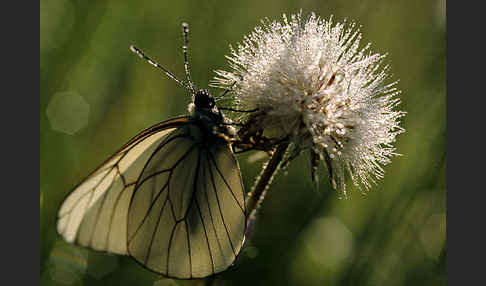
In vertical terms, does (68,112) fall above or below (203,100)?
below

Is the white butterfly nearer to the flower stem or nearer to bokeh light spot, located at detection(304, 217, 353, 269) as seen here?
the flower stem

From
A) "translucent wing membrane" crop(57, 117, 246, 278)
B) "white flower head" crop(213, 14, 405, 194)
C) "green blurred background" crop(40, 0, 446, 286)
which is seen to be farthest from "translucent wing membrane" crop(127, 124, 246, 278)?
"green blurred background" crop(40, 0, 446, 286)

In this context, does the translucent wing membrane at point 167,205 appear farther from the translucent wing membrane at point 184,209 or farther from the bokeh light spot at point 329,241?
the bokeh light spot at point 329,241

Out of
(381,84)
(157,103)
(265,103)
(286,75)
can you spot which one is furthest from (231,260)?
(157,103)

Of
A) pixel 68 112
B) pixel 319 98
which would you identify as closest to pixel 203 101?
pixel 319 98

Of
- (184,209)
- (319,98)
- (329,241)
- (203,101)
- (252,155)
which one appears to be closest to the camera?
(319,98)

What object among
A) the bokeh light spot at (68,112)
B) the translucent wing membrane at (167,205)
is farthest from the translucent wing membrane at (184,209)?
the bokeh light spot at (68,112)

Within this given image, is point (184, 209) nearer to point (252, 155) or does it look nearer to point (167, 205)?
point (167, 205)

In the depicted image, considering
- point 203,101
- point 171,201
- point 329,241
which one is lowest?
point 329,241
